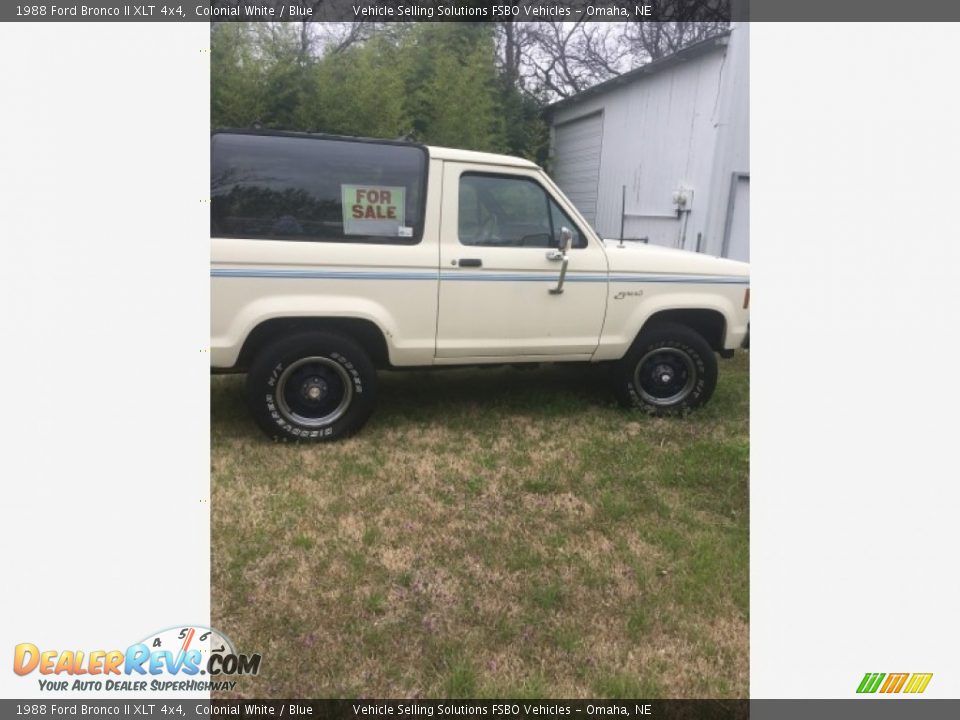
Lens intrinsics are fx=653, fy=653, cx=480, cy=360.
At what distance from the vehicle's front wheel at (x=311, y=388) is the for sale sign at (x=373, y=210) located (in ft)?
2.18

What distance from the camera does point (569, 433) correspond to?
171 inches

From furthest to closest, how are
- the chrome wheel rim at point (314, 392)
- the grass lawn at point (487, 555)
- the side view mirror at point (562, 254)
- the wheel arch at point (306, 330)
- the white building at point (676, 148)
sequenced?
the white building at point (676, 148), the side view mirror at point (562, 254), the chrome wheel rim at point (314, 392), the wheel arch at point (306, 330), the grass lawn at point (487, 555)

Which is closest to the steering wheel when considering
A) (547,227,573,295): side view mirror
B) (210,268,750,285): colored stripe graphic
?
(210,268,750,285): colored stripe graphic

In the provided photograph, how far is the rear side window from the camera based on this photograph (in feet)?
11.9

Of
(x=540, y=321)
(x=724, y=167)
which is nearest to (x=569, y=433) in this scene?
(x=540, y=321)

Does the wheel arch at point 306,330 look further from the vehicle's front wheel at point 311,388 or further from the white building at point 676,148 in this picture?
the white building at point 676,148

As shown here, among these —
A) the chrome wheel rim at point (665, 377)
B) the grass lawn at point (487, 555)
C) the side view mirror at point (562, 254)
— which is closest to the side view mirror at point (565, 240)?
the side view mirror at point (562, 254)

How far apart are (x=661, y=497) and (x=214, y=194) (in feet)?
9.61

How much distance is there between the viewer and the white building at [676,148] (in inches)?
274

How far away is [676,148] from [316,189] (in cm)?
539

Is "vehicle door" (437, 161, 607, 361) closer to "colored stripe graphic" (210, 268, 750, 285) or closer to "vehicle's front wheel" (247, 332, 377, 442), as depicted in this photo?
"colored stripe graphic" (210, 268, 750, 285)

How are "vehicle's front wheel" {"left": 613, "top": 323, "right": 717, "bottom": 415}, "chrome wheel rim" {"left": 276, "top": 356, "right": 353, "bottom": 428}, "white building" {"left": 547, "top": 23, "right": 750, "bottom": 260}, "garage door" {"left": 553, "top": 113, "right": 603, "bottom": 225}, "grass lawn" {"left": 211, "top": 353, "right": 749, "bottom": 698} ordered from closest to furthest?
"grass lawn" {"left": 211, "top": 353, "right": 749, "bottom": 698}, "chrome wheel rim" {"left": 276, "top": 356, "right": 353, "bottom": 428}, "vehicle's front wheel" {"left": 613, "top": 323, "right": 717, "bottom": 415}, "white building" {"left": 547, "top": 23, "right": 750, "bottom": 260}, "garage door" {"left": 553, "top": 113, "right": 603, "bottom": 225}

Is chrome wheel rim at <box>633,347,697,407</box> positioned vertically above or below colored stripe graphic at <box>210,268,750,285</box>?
below

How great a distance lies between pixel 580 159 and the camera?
33.1 ft
